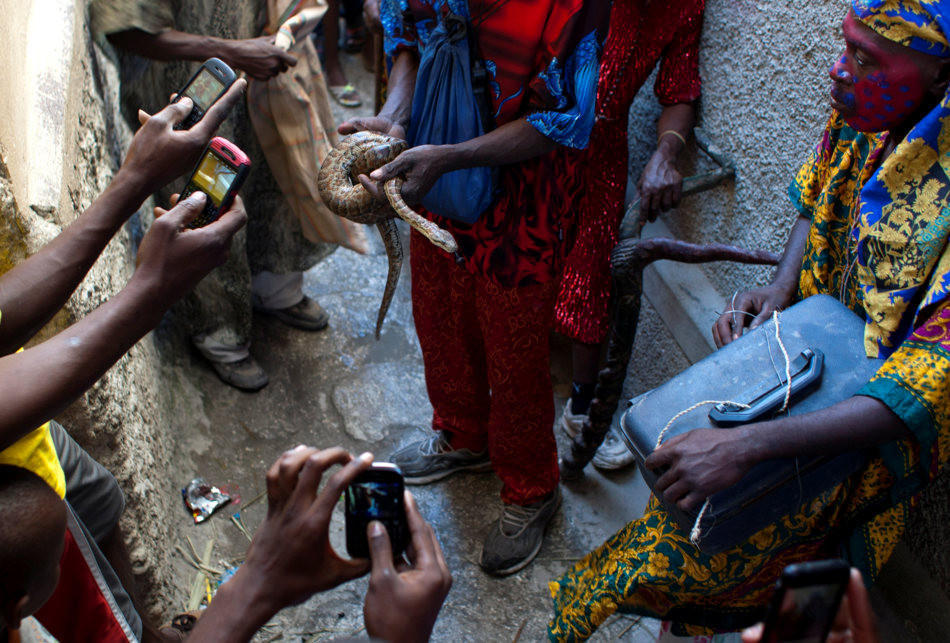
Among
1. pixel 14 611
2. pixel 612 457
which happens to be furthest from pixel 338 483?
pixel 612 457

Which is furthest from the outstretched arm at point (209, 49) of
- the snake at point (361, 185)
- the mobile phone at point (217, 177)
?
the mobile phone at point (217, 177)

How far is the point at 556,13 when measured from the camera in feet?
6.02

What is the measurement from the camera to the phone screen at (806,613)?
825 mm

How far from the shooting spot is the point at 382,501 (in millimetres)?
1095

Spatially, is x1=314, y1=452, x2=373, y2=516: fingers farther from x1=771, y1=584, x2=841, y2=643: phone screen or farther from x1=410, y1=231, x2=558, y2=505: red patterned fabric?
x1=410, y1=231, x2=558, y2=505: red patterned fabric

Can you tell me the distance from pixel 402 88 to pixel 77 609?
168cm

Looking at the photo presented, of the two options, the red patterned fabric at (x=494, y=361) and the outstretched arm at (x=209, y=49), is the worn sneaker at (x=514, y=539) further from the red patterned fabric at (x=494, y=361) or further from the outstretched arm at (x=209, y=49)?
the outstretched arm at (x=209, y=49)

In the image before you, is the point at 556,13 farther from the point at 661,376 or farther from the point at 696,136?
the point at 661,376

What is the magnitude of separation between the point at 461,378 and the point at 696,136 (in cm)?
133

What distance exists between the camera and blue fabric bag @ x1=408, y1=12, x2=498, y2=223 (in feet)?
6.57

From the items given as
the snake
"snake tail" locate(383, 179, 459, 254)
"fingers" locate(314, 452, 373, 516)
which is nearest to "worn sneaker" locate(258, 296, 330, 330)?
the snake

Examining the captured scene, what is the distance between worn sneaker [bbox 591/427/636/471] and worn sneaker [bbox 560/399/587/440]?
0.42 feet

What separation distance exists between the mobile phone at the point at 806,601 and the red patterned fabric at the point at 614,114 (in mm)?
1735

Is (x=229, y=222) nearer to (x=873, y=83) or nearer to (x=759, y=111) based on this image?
(x=873, y=83)
